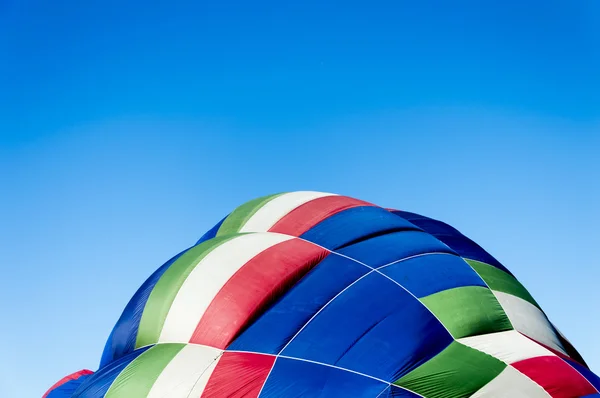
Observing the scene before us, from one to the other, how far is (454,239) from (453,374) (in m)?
3.74

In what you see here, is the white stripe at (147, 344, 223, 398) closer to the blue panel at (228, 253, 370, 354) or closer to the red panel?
the blue panel at (228, 253, 370, 354)

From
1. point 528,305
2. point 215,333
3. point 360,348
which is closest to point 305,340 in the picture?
point 360,348

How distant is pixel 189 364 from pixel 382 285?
1.84 m

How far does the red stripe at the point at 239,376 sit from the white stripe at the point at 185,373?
10 centimetres

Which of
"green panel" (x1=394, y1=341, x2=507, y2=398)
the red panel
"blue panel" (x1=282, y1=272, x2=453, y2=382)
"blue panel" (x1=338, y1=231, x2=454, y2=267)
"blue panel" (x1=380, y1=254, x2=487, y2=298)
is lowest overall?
the red panel

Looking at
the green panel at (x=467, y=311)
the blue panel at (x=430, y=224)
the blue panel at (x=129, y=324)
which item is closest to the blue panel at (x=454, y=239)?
the blue panel at (x=430, y=224)

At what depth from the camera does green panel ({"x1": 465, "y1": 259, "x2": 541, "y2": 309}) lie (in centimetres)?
772

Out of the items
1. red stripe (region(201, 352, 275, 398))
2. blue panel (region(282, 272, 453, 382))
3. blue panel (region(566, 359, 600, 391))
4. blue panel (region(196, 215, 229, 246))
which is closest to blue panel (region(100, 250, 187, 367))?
blue panel (region(196, 215, 229, 246))

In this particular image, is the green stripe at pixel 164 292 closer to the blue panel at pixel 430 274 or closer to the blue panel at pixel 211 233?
the blue panel at pixel 211 233

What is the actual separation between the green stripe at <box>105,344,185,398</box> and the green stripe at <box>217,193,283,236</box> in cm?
228

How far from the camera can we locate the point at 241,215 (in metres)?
8.30

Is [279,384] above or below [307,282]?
below

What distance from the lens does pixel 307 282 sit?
20.4 ft

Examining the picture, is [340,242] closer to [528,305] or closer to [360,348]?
[360,348]
